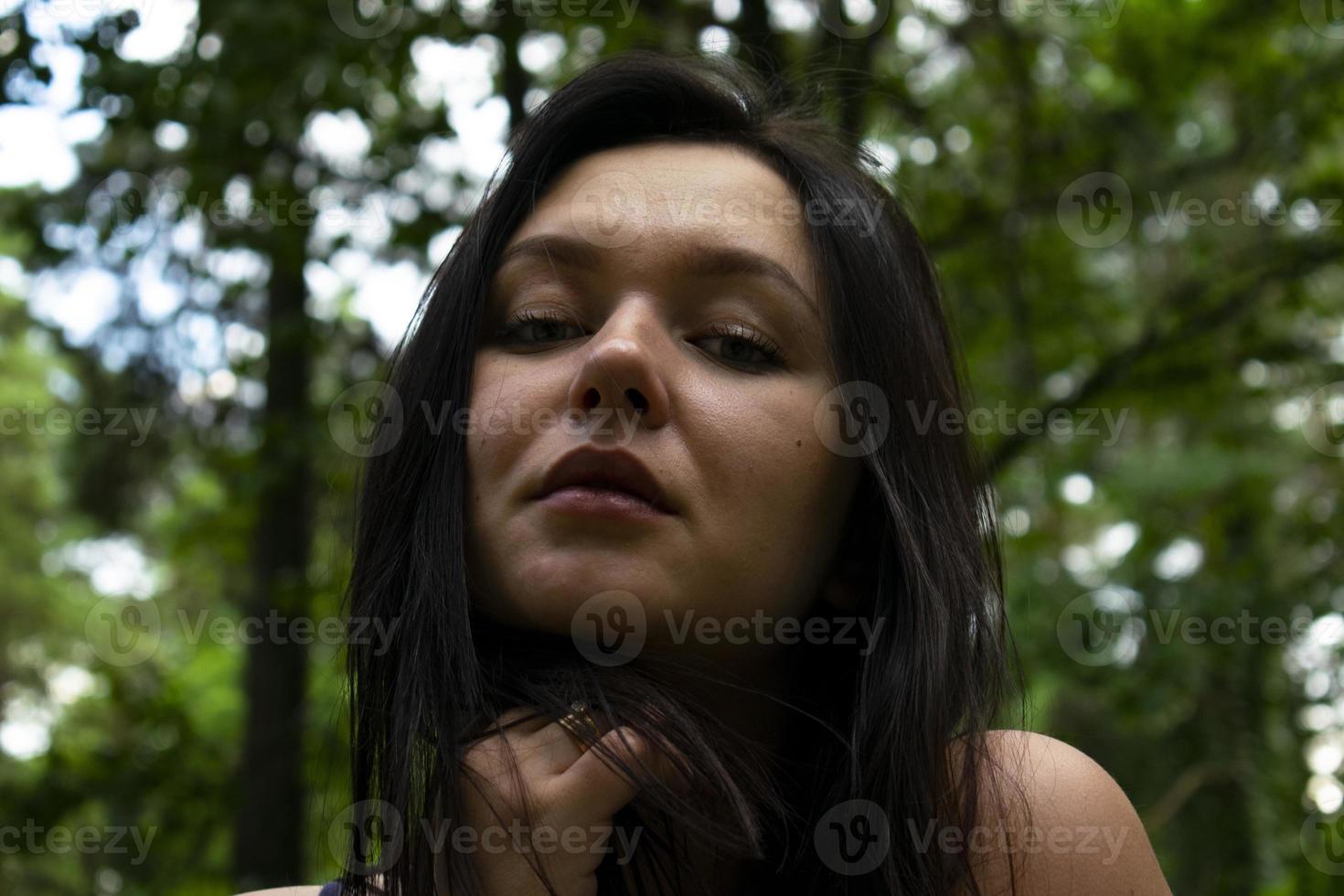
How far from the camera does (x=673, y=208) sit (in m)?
1.97

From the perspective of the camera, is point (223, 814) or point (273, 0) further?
point (223, 814)

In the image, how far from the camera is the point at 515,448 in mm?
1850

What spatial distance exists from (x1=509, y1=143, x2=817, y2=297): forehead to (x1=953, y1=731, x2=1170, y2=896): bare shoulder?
0.81 m

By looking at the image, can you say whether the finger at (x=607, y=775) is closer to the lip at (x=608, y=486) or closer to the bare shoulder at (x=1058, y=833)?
the lip at (x=608, y=486)

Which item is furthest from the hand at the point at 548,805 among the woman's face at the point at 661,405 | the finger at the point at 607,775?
the woman's face at the point at 661,405

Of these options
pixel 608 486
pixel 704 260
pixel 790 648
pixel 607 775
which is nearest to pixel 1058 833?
pixel 790 648

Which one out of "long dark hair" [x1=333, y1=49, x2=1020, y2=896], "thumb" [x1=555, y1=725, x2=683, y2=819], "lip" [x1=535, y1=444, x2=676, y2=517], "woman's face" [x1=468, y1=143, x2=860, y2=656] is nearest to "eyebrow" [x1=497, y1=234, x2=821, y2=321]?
"woman's face" [x1=468, y1=143, x2=860, y2=656]

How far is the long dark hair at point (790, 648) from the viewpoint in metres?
1.74

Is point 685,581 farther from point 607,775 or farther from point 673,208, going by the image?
point 673,208

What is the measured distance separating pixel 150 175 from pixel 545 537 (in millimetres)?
4718

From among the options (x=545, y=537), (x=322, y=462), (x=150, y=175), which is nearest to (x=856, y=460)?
(x=545, y=537)

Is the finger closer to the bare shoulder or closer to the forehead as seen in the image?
the bare shoulder

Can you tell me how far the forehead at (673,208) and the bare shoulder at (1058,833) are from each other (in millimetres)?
815

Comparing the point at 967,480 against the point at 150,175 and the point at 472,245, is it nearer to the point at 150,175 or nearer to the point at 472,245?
the point at 472,245
